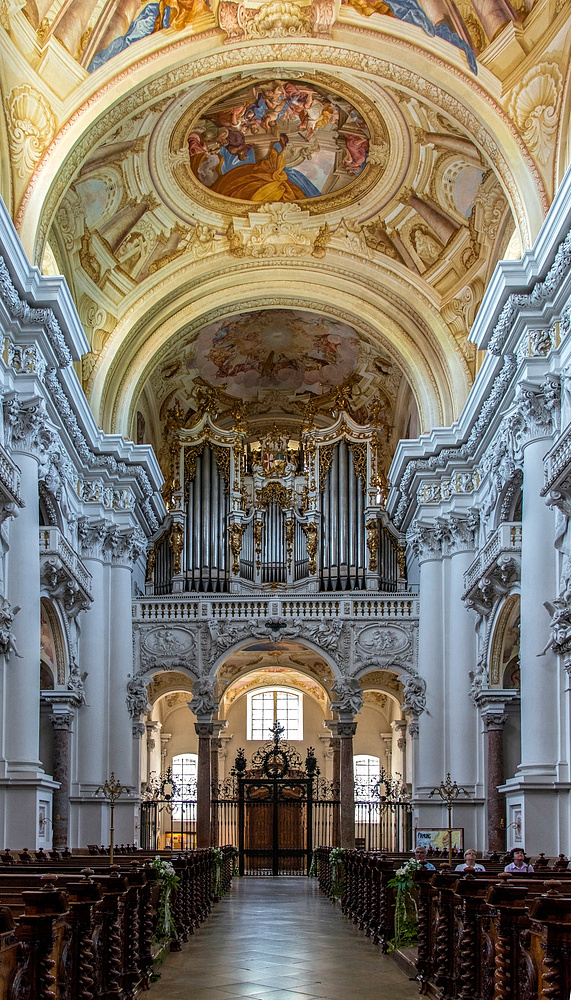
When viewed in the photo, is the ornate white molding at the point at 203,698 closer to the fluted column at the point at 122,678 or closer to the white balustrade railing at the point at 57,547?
the fluted column at the point at 122,678

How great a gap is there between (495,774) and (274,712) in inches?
695

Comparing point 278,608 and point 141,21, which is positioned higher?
point 141,21

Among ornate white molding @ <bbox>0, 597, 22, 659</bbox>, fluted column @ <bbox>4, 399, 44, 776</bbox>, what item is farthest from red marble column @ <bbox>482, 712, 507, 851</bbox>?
ornate white molding @ <bbox>0, 597, 22, 659</bbox>

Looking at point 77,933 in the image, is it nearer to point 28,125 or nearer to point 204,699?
point 28,125

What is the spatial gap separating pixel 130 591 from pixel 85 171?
8984 mm

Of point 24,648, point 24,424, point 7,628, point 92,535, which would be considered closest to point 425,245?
point 92,535

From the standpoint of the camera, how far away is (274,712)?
125 feet

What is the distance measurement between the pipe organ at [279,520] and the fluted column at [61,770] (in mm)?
6722

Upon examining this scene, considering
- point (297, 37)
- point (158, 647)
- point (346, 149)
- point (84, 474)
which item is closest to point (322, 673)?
point (158, 647)

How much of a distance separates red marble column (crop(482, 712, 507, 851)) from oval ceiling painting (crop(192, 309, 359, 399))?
1129 centimetres

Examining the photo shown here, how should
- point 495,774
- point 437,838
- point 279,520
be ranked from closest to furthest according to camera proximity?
point 437,838
point 495,774
point 279,520

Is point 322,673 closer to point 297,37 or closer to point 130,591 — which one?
point 130,591

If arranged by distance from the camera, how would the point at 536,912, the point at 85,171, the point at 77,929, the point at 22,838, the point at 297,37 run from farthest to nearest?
the point at 85,171 → the point at 297,37 → the point at 22,838 → the point at 77,929 → the point at 536,912

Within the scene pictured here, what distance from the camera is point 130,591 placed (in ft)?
81.3
